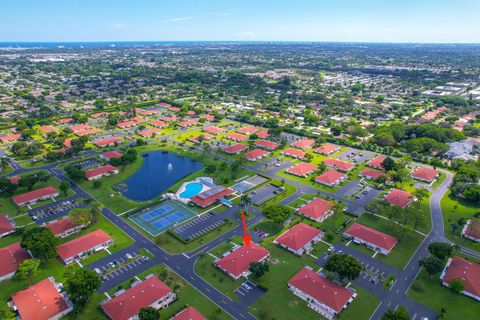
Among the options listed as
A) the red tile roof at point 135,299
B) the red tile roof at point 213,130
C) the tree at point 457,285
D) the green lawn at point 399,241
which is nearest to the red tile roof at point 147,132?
the red tile roof at point 213,130

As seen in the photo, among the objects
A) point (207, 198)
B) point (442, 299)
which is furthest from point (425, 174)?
point (207, 198)

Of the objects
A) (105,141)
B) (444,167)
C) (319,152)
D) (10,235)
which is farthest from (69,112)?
(444,167)

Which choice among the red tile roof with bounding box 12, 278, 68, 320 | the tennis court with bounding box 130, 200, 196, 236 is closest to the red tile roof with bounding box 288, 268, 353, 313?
the tennis court with bounding box 130, 200, 196, 236

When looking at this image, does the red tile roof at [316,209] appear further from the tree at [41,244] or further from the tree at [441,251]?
the tree at [41,244]

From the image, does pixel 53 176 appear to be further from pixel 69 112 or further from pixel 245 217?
pixel 69 112

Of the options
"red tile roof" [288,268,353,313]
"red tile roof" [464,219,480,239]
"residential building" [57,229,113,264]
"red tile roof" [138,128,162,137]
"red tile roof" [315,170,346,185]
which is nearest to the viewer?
"red tile roof" [288,268,353,313]

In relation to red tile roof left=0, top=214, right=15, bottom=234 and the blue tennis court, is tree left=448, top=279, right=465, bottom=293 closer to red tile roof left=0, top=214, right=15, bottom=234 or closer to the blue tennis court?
the blue tennis court
